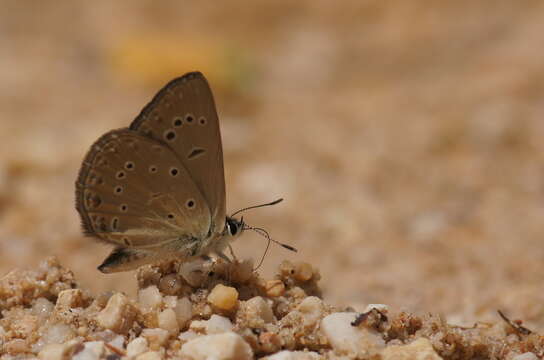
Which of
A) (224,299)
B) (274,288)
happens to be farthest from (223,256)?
(224,299)

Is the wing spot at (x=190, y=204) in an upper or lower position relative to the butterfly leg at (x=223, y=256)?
upper

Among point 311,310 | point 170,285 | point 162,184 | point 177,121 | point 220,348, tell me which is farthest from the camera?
point 162,184

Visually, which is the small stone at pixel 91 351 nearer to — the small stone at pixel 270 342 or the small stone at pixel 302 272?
the small stone at pixel 270 342

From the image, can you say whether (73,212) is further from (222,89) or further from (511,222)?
(511,222)

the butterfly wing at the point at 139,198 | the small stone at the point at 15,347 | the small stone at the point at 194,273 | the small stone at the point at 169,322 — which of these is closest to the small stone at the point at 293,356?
the small stone at the point at 169,322

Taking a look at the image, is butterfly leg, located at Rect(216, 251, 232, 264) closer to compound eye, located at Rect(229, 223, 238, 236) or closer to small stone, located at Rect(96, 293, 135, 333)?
compound eye, located at Rect(229, 223, 238, 236)

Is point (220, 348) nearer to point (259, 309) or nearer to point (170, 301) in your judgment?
point (259, 309)

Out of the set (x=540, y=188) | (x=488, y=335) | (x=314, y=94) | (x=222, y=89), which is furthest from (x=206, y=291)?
(x=314, y=94)
